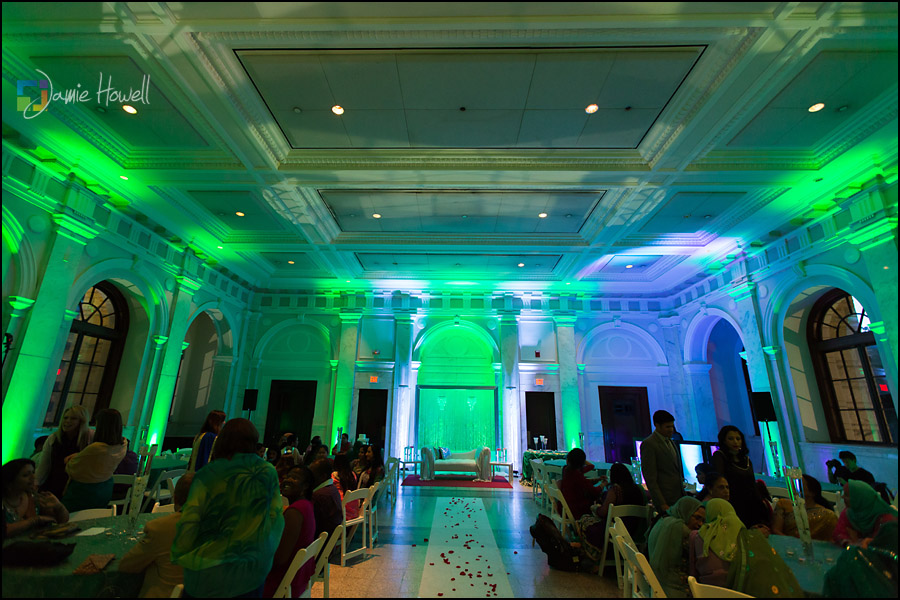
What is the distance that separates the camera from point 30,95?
4492mm

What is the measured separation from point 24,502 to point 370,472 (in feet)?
11.5

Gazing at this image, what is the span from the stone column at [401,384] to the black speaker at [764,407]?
7459 millimetres

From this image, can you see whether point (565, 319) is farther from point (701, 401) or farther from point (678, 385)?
point (701, 401)

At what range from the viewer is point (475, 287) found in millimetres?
11141

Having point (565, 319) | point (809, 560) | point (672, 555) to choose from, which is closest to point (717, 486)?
point (809, 560)

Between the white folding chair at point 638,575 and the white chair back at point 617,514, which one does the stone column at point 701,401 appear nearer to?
the white chair back at point 617,514

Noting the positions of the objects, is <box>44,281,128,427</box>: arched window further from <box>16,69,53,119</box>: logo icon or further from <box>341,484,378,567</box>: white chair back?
<box>341,484,378,567</box>: white chair back

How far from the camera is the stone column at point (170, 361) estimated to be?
7.50 metres

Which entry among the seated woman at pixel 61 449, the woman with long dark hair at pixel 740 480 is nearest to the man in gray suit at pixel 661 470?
the woman with long dark hair at pixel 740 480

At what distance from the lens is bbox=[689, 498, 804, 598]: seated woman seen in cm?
208

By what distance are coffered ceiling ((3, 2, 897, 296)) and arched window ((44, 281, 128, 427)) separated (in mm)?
1737

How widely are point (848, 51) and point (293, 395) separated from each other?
458 inches

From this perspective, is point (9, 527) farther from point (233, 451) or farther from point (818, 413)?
Answer: point (818, 413)

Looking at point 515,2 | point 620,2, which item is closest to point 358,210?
point 515,2
